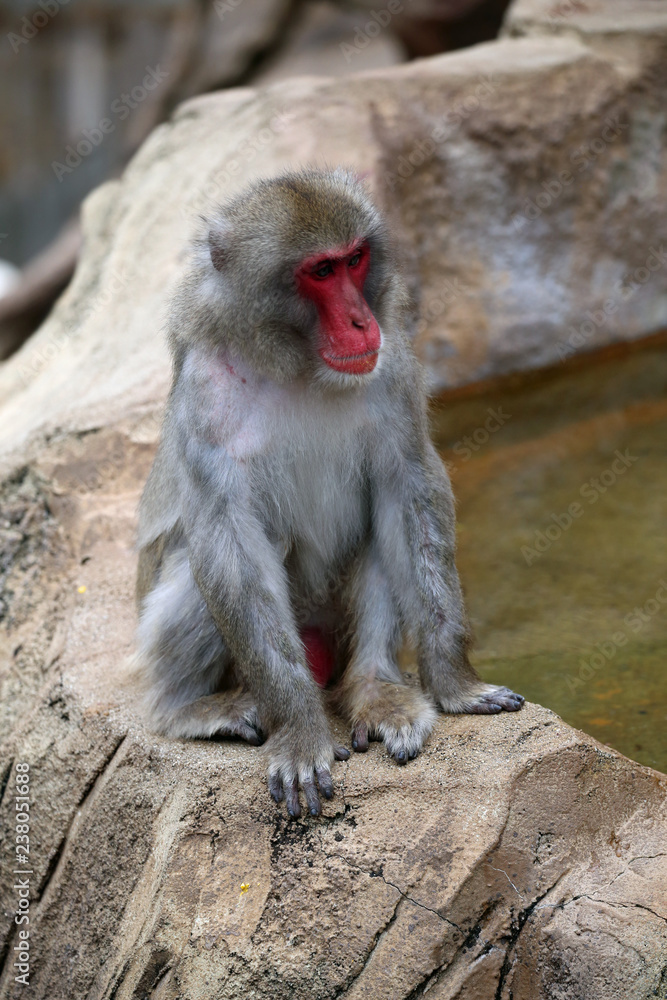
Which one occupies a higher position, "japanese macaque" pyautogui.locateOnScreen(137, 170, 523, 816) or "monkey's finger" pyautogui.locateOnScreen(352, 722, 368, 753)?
Answer: "japanese macaque" pyautogui.locateOnScreen(137, 170, 523, 816)

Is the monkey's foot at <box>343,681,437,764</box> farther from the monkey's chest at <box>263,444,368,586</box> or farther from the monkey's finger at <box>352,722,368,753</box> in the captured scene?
the monkey's chest at <box>263,444,368,586</box>

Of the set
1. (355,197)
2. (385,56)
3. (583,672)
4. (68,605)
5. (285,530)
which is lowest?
(385,56)

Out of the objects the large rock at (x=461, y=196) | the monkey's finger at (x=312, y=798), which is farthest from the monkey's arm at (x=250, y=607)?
the large rock at (x=461, y=196)

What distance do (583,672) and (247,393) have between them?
2.07m

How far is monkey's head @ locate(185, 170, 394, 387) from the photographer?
3199 mm

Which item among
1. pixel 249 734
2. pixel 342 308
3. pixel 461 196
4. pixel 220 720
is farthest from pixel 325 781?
pixel 461 196

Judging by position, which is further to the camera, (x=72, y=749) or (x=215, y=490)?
(x=72, y=749)

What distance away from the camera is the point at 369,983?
2871 mm

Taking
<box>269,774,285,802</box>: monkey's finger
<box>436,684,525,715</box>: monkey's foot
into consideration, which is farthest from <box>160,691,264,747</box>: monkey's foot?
<box>436,684,525,715</box>: monkey's foot

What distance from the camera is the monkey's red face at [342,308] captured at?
3.19m

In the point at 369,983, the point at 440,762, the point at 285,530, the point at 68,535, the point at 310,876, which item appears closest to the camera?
the point at 369,983

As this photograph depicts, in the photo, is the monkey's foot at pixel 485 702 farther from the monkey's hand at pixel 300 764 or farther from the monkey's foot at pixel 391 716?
the monkey's hand at pixel 300 764

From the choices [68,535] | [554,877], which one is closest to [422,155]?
[68,535]

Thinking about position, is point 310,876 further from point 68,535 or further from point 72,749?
point 68,535
